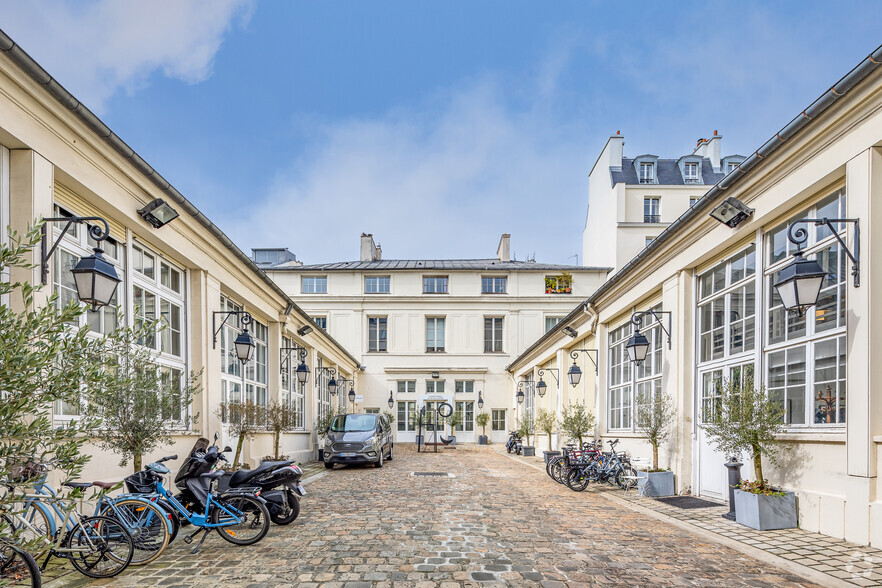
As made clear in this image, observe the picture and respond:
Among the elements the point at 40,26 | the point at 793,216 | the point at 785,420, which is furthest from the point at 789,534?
the point at 40,26

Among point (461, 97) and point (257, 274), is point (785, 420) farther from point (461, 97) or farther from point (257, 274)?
point (257, 274)

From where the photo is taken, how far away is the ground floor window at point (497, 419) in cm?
3309

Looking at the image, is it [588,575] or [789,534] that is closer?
[588,575]

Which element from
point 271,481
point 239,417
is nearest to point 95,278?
point 271,481

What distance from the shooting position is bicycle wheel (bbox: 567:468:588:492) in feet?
37.4

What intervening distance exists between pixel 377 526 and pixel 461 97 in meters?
8.11

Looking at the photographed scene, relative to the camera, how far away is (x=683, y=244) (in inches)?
417

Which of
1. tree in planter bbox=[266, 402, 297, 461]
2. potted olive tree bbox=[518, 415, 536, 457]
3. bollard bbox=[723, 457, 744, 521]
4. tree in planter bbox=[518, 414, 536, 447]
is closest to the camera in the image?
bollard bbox=[723, 457, 744, 521]

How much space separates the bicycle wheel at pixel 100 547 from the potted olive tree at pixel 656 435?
27.4 ft

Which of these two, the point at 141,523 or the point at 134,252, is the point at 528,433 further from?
the point at 141,523

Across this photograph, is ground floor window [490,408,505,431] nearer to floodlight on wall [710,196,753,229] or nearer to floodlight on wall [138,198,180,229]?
floodlight on wall [710,196,753,229]

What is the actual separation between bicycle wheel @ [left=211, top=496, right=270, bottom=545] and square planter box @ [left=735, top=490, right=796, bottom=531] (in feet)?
19.2

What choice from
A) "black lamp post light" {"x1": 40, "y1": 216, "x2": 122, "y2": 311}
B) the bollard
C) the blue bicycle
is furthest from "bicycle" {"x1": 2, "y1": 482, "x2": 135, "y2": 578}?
the bollard

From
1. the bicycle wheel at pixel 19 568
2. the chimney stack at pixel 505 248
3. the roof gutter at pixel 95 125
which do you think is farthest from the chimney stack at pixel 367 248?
the bicycle wheel at pixel 19 568
